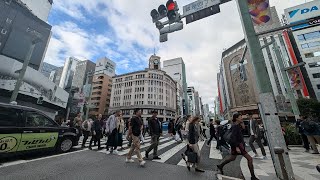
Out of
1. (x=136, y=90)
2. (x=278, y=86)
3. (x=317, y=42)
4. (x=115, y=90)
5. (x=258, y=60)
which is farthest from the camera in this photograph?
(x=115, y=90)

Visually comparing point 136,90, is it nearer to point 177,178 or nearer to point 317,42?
point 317,42

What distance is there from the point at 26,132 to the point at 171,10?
20.9ft

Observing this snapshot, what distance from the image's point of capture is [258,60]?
4.98 metres

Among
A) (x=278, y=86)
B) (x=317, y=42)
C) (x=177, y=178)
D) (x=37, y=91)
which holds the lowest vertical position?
(x=177, y=178)

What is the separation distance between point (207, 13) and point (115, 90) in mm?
73439

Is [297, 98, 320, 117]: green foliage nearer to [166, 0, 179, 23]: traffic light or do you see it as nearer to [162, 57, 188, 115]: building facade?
[166, 0, 179, 23]: traffic light

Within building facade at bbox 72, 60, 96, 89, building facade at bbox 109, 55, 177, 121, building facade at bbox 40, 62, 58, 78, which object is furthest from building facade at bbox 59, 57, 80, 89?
building facade at bbox 109, 55, 177, 121

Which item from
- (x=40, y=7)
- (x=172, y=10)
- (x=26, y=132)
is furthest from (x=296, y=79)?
(x=40, y=7)

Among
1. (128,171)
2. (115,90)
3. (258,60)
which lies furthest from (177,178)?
(115,90)

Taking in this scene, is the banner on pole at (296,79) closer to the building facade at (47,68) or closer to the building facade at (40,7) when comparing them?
the building facade at (40,7)

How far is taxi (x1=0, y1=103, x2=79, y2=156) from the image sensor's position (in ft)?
16.0

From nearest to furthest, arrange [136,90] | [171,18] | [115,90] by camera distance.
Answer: [171,18] → [136,90] → [115,90]

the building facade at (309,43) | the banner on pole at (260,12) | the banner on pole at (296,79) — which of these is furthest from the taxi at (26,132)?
the building facade at (309,43)

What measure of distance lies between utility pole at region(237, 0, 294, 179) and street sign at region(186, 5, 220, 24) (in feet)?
3.74
